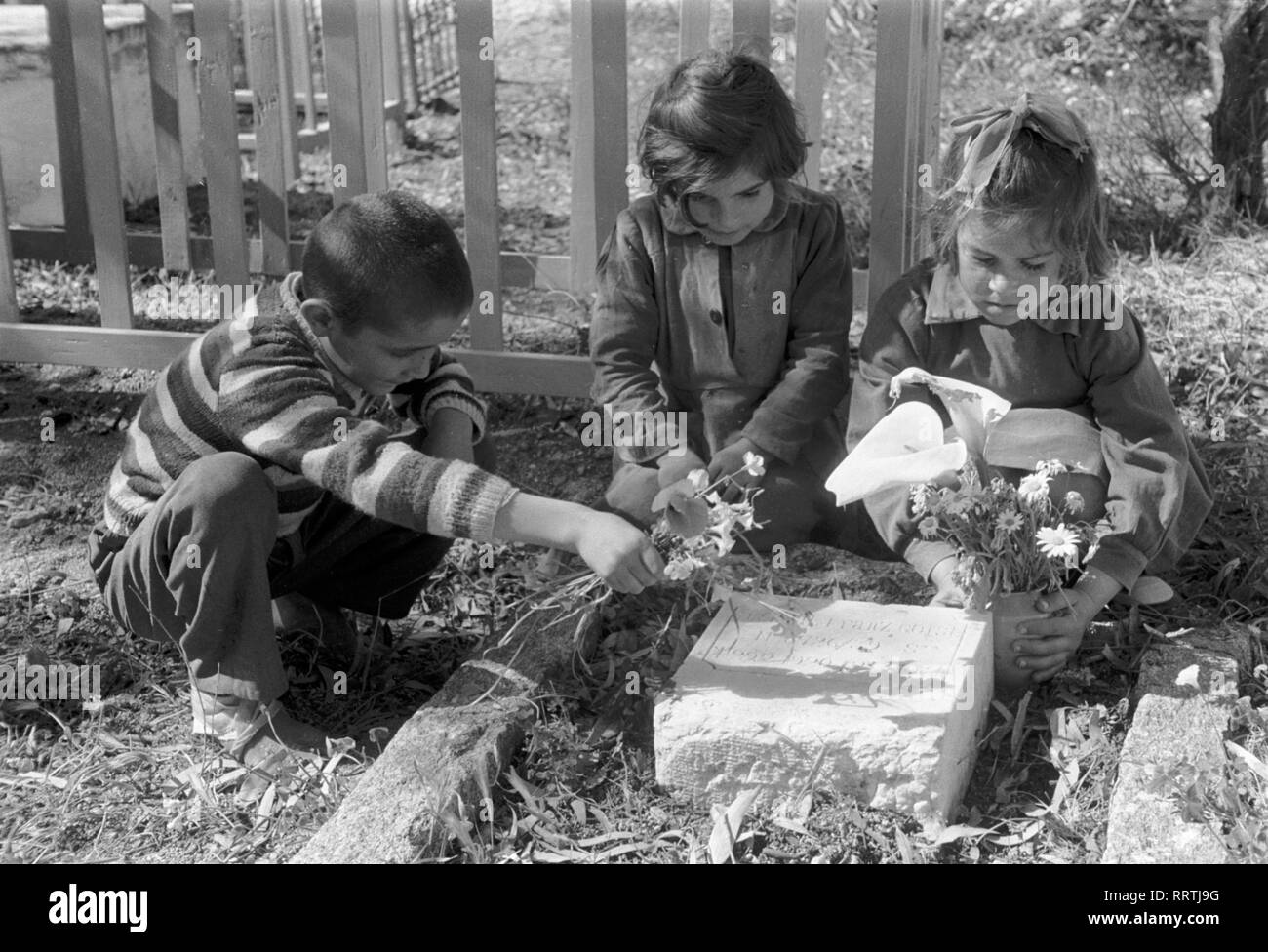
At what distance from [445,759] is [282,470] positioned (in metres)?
0.70

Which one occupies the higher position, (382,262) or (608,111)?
(608,111)

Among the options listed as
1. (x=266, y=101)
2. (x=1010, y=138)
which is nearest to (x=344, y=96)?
(x=266, y=101)

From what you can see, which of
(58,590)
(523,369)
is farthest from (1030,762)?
(58,590)

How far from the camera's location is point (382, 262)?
8.09 feet

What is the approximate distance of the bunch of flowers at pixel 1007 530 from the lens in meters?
2.51

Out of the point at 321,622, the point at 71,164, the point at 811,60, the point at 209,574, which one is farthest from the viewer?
the point at 71,164

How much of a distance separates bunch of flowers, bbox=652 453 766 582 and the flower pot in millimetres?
502

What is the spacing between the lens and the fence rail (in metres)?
3.46

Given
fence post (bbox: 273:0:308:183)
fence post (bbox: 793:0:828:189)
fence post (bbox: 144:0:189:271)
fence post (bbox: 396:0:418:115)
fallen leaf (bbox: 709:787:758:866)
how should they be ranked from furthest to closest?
1. fence post (bbox: 396:0:418:115)
2. fence post (bbox: 273:0:308:183)
3. fence post (bbox: 144:0:189:271)
4. fence post (bbox: 793:0:828:189)
5. fallen leaf (bbox: 709:787:758:866)

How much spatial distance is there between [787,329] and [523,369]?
0.85 meters

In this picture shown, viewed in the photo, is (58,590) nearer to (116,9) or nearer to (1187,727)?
(1187,727)

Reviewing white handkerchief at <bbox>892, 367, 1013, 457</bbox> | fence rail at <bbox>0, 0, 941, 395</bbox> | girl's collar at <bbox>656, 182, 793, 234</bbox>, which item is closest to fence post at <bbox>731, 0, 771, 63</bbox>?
fence rail at <bbox>0, 0, 941, 395</bbox>

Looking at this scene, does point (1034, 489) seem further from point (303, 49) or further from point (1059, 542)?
point (303, 49)

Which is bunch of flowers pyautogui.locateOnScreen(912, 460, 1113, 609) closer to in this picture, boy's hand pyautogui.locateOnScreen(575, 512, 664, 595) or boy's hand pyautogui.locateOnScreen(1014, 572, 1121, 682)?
boy's hand pyautogui.locateOnScreen(1014, 572, 1121, 682)
